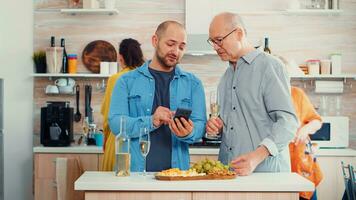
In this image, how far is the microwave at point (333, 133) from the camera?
5402mm

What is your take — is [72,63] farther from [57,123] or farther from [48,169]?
[48,169]

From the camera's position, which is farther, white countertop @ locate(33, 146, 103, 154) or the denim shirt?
white countertop @ locate(33, 146, 103, 154)

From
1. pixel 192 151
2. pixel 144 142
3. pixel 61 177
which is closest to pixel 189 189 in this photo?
pixel 144 142

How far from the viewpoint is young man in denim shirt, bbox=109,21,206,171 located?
3193mm

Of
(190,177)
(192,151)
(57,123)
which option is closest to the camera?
(190,177)

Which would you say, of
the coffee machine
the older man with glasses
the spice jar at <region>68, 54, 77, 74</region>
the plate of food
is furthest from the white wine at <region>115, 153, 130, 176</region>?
the spice jar at <region>68, 54, 77, 74</region>

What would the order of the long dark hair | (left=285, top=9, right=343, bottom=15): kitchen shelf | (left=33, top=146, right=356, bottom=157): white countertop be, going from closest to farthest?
the long dark hair → (left=33, top=146, right=356, bottom=157): white countertop → (left=285, top=9, right=343, bottom=15): kitchen shelf

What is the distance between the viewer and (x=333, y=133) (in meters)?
5.46

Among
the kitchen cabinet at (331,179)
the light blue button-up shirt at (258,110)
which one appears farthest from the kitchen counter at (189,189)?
the kitchen cabinet at (331,179)

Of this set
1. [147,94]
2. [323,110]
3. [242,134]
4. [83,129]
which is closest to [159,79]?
[147,94]

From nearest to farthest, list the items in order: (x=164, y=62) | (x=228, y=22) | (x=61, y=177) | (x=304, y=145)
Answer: (x=228, y=22) → (x=164, y=62) → (x=61, y=177) → (x=304, y=145)

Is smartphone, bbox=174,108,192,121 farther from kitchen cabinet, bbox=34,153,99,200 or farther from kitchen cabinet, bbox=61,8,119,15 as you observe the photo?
kitchen cabinet, bbox=61,8,119,15

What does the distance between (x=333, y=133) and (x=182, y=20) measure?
5.68 feet

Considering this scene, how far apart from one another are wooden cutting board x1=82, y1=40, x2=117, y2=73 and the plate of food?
10.2 ft
